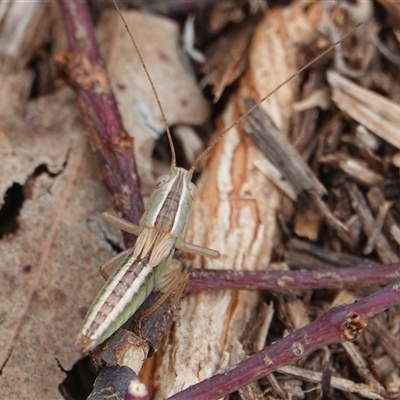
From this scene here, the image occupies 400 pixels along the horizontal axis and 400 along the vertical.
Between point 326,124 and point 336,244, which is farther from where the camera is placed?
point 326,124

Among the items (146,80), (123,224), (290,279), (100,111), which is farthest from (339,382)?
(146,80)

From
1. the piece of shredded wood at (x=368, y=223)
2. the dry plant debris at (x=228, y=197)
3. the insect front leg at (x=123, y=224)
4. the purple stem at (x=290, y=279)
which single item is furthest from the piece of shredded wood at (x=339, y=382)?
the insect front leg at (x=123, y=224)

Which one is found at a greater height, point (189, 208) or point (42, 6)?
point (42, 6)

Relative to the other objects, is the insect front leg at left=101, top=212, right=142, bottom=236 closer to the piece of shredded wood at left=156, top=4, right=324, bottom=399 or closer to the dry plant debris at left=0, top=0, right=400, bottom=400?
the dry plant debris at left=0, top=0, right=400, bottom=400

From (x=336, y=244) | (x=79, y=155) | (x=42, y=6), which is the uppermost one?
(x=42, y=6)

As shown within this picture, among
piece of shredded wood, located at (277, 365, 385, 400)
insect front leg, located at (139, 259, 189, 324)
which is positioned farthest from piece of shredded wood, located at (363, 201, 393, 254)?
insect front leg, located at (139, 259, 189, 324)

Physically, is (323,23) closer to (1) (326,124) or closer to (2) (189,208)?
(1) (326,124)

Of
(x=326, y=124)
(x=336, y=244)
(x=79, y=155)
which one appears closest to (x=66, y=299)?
(x=79, y=155)
